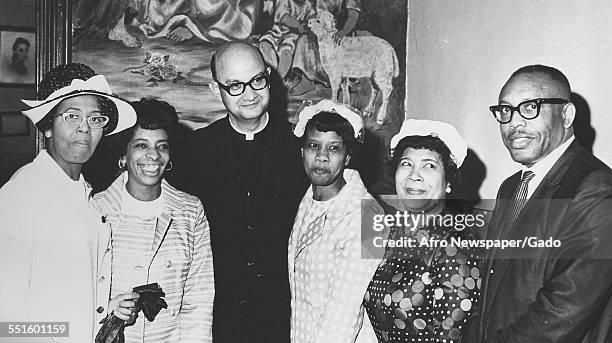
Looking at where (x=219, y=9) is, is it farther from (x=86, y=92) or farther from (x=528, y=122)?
(x=528, y=122)

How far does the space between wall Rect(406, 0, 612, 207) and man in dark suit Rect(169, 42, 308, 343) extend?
26.6 inches

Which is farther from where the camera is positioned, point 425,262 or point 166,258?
point 166,258

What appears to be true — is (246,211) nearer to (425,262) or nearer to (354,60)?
(425,262)

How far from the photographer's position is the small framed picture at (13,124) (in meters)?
1.98

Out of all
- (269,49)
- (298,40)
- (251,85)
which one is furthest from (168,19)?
(251,85)

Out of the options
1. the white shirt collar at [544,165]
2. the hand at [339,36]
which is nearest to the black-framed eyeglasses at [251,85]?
the white shirt collar at [544,165]

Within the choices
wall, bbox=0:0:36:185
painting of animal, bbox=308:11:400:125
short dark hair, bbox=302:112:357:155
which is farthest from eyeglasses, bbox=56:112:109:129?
painting of animal, bbox=308:11:400:125

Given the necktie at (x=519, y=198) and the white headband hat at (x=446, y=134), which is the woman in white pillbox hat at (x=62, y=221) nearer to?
the white headband hat at (x=446, y=134)

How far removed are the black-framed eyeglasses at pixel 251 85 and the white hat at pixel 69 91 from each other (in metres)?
0.31

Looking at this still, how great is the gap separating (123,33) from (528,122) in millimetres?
1923

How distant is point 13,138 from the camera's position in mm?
1997

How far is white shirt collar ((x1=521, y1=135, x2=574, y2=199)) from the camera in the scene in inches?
61.3
